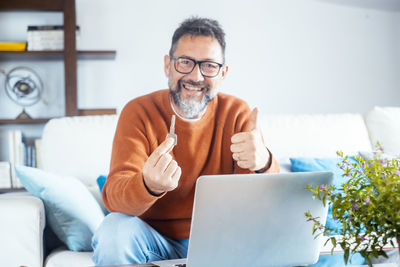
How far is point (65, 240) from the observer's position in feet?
5.26

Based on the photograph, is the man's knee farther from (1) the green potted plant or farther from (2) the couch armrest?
(1) the green potted plant

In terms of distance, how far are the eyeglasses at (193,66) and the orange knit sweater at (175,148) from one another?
0.35ft

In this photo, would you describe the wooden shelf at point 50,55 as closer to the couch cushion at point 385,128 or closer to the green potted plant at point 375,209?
the couch cushion at point 385,128

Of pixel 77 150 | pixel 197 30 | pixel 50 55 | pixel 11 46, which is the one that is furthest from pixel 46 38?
pixel 197 30

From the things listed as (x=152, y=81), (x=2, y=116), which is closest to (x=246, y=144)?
(x=152, y=81)

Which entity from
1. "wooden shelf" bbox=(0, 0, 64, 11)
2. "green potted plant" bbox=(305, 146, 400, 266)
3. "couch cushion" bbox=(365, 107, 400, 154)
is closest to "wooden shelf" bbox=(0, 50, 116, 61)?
"wooden shelf" bbox=(0, 0, 64, 11)

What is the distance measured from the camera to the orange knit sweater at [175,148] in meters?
1.43

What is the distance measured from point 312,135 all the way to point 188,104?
2.63 feet

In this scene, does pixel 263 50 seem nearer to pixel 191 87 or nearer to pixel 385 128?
pixel 385 128

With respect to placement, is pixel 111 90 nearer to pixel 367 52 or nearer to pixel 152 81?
pixel 152 81

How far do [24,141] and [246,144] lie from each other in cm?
244

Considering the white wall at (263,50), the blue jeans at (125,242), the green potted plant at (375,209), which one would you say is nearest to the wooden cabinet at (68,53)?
the white wall at (263,50)

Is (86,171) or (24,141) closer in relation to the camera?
(86,171)

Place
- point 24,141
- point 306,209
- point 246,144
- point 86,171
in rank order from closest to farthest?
1. point 306,209
2. point 246,144
3. point 86,171
4. point 24,141
